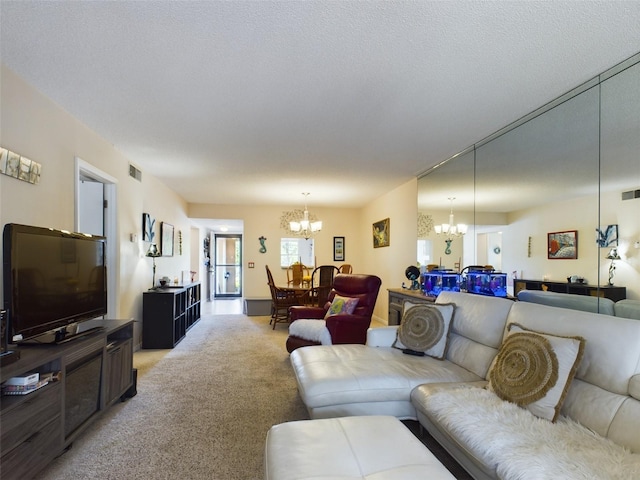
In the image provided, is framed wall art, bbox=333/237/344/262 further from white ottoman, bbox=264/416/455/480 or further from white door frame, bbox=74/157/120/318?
white ottoman, bbox=264/416/455/480

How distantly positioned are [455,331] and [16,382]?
2.80 meters

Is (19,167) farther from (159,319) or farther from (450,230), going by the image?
(450,230)

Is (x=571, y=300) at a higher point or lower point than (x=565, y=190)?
lower

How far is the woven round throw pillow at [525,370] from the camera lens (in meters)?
1.73

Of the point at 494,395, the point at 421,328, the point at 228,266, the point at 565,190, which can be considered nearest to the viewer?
the point at 494,395

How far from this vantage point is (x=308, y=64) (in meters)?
2.11

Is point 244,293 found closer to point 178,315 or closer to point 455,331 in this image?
point 178,315

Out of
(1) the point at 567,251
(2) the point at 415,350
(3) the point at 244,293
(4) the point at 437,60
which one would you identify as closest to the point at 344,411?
(2) the point at 415,350

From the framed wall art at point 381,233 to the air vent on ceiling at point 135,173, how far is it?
4041 mm

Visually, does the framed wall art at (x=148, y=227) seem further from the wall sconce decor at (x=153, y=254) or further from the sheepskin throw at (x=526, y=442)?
the sheepskin throw at (x=526, y=442)

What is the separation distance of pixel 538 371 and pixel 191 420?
233cm

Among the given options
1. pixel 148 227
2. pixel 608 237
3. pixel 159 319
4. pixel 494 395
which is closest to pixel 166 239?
pixel 148 227

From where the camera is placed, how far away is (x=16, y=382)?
1.66 meters

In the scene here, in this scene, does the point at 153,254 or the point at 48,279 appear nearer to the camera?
the point at 48,279
